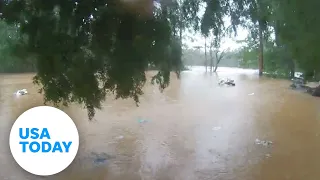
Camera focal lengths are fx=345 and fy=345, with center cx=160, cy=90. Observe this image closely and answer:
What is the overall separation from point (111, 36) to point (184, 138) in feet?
6.11

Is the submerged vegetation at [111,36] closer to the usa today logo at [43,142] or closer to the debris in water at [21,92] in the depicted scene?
the usa today logo at [43,142]

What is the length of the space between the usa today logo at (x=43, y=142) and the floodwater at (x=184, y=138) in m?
0.17

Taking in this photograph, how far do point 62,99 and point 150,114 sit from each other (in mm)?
2350

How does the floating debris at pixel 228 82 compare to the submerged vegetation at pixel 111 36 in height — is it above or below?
below

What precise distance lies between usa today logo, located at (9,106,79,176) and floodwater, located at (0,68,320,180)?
0.54ft

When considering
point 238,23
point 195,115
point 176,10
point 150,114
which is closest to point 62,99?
point 176,10

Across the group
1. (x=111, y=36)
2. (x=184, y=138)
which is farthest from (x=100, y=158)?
(x=111, y=36)

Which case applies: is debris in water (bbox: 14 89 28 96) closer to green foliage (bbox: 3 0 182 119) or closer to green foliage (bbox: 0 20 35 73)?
green foliage (bbox: 0 20 35 73)

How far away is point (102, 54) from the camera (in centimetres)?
165

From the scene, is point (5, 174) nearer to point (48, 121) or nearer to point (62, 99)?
point (62, 99)

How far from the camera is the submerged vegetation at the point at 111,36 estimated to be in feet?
5.21

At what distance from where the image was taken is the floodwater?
2.21 metres

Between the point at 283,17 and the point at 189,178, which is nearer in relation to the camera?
the point at 283,17

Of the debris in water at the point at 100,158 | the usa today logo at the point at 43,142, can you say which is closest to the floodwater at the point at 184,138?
the debris in water at the point at 100,158
